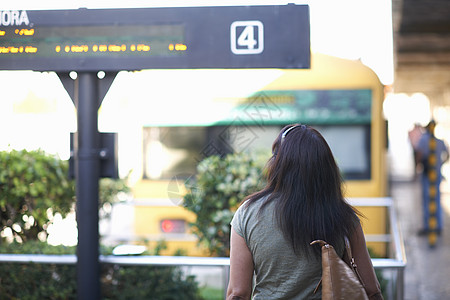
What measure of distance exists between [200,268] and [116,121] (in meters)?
4.77

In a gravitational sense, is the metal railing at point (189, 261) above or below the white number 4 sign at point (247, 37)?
below

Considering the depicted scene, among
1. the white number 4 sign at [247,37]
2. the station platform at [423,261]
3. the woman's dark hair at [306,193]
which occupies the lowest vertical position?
the station platform at [423,261]

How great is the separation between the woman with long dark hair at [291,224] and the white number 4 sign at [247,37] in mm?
1412

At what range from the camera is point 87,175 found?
4078 millimetres

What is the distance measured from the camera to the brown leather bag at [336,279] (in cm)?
228

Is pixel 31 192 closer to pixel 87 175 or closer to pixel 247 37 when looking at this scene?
Result: pixel 87 175

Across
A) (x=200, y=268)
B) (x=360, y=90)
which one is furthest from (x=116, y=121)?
(x=200, y=268)

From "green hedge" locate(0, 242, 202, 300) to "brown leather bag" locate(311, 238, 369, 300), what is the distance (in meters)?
2.43

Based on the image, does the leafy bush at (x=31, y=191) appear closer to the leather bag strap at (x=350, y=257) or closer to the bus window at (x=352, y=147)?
the leather bag strap at (x=350, y=257)

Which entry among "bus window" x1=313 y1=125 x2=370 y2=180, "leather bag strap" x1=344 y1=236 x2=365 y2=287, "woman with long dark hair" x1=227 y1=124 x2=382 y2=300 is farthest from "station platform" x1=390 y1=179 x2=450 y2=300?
"woman with long dark hair" x1=227 y1=124 x2=382 y2=300

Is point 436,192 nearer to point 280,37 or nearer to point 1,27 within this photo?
point 280,37

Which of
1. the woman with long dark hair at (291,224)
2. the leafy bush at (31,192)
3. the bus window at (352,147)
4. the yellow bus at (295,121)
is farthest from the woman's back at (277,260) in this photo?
the bus window at (352,147)

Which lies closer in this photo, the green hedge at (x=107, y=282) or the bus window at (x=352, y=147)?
the green hedge at (x=107, y=282)

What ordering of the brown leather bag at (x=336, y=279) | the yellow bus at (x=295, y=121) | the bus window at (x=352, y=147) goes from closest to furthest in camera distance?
the brown leather bag at (x=336, y=279) → the yellow bus at (x=295, y=121) → the bus window at (x=352, y=147)
